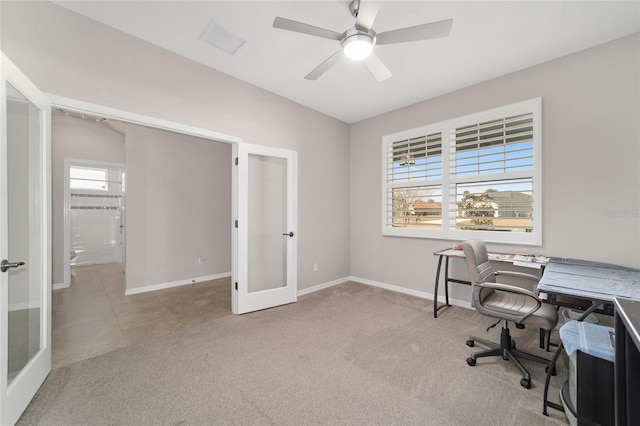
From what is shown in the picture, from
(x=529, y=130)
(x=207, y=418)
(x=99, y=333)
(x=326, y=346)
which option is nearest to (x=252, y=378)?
(x=207, y=418)

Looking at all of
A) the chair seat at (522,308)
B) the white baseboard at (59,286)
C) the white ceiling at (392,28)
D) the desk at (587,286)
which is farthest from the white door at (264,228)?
the white baseboard at (59,286)

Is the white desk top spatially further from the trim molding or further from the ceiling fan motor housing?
the ceiling fan motor housing

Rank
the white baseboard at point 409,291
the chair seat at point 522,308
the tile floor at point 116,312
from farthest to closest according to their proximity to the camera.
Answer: the white baseboard at point 409,291 < the tile floor at point 116,312 < the chair seat at point 522,308

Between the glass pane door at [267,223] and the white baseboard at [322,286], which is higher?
the glass pane door at [267,223]

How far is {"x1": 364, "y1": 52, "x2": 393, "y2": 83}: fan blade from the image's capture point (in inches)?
87.6

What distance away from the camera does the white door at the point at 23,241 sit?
1486 millimetres

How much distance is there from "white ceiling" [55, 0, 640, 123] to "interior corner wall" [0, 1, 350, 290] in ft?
0.53

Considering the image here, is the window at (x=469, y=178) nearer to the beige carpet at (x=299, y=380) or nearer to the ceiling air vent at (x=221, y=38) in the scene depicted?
the beige carpet at (x=299, y=380)

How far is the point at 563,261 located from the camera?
8.45ft

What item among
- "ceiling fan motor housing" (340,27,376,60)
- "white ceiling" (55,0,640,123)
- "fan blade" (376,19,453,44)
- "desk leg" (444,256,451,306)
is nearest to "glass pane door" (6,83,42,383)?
"white ceiling" (55,0,640,123)

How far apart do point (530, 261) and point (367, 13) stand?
107 inches

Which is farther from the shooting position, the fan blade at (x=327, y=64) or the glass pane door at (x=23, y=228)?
→ the fan blade at (x=327, y=64)

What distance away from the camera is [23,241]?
1.78m

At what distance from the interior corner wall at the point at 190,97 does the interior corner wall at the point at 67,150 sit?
1.78 metres
